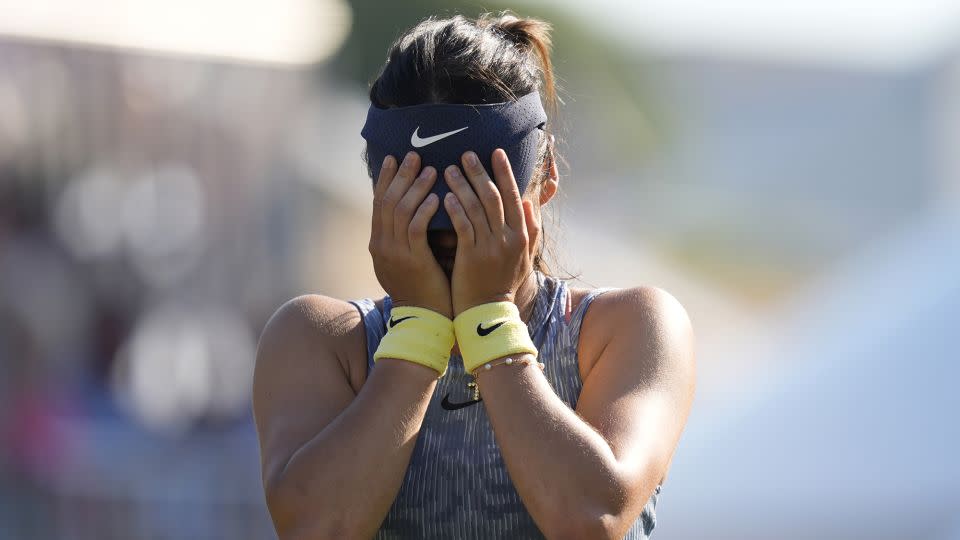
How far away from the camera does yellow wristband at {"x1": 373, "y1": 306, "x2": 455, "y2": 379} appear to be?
226 centimetres

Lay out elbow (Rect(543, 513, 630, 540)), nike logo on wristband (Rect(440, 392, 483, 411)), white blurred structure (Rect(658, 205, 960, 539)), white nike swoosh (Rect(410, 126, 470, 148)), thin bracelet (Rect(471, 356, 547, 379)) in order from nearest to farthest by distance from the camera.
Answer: elbow (Rect(543, 513, 630, 540))
thin bracelet (Rect(471, 356, 547, 379))
white nike swoosh (Rect(410, 126, 470, 148))
nike logo on wristband (Rect(440, 392, 483, 411))
white blurred structure (Rect(658, 205, 960, 539))

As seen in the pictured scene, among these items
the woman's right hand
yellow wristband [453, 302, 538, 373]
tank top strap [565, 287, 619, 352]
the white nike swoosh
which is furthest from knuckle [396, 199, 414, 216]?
tank top strap [565, 287, 619, 352]

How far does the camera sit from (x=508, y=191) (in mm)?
2342

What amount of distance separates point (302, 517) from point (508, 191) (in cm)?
74

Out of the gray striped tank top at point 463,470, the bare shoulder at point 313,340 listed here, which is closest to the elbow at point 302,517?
the gray striped tank top at point 463,470

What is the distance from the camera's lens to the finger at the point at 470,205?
7.55 ft

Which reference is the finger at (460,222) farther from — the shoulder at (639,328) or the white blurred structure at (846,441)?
the white blurred structure at (846,441)

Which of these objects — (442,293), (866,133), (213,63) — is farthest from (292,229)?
(442,293)

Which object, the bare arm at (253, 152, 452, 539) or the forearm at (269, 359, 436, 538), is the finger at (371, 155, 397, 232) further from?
the forearm at (269, 359, 436, 538)

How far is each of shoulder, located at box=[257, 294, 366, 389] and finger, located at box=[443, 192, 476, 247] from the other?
13.8 inches

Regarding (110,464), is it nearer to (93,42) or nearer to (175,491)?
(175,491)

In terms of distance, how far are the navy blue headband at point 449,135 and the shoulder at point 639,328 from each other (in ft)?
1.05

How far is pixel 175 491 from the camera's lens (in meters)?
8.05

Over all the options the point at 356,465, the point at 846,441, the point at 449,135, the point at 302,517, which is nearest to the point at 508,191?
the point at 449,135
